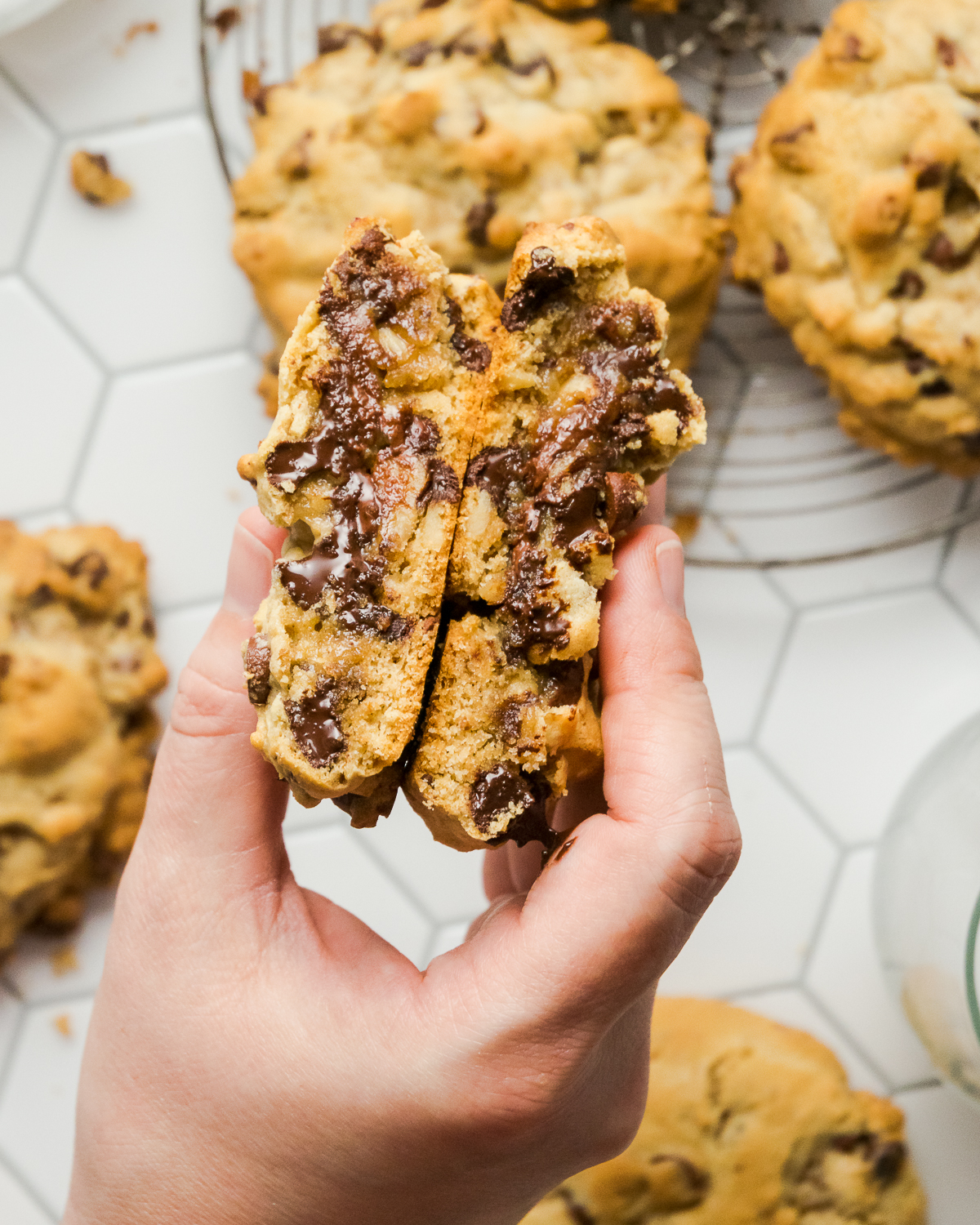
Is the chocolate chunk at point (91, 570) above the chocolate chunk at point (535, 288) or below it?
Result: below

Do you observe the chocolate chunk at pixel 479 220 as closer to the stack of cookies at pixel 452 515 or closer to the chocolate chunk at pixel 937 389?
the stack of cookies at pixel 452 515

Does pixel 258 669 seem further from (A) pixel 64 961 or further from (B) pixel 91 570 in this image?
(A) pixel 64 961

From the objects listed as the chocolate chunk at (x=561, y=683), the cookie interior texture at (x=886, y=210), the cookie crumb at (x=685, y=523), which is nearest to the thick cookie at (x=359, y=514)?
the chocolate chunk at (x=561, y=683)

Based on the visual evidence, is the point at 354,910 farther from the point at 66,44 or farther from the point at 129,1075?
the point at 66,44

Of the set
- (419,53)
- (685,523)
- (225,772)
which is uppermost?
(419,53)

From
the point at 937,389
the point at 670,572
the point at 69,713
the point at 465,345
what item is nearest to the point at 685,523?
the point at 937,389

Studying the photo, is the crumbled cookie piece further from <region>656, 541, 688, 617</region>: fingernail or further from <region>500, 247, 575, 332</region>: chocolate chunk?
<region>656, 541, 688, 617</region>: fingernail
